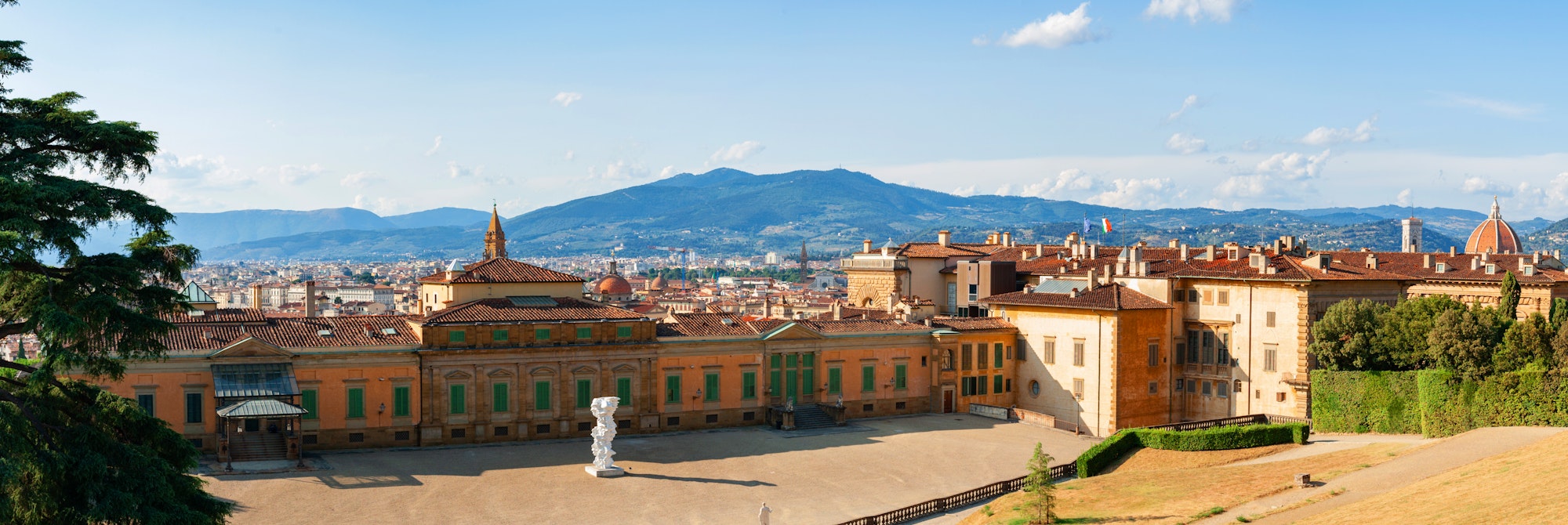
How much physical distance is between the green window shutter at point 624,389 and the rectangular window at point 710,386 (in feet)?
11.3

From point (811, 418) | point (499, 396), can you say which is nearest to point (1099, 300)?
point (811, 418)

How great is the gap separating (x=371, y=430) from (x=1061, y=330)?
30.8 m

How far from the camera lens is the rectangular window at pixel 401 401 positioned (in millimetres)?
47594

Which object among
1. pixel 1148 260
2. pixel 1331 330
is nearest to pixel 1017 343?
pixel 1148 260

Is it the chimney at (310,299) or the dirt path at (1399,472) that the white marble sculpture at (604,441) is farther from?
the chimney at (310,299)

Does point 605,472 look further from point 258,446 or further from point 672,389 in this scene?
point 258,446

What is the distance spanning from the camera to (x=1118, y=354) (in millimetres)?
56625

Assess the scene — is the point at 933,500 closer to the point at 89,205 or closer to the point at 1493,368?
the point at 1493,368

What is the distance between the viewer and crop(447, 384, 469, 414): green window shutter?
160 feet

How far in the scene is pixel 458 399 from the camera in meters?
48.8

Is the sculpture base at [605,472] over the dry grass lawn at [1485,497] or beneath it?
beneath

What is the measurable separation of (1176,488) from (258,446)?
1200 inches

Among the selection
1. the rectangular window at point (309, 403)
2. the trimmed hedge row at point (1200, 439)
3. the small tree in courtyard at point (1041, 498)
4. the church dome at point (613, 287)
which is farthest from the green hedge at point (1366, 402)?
the church dome at point (613, 287)

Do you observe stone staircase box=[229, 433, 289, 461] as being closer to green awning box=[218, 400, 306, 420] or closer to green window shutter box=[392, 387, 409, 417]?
green awning box=[218, 400, 306, 420]
